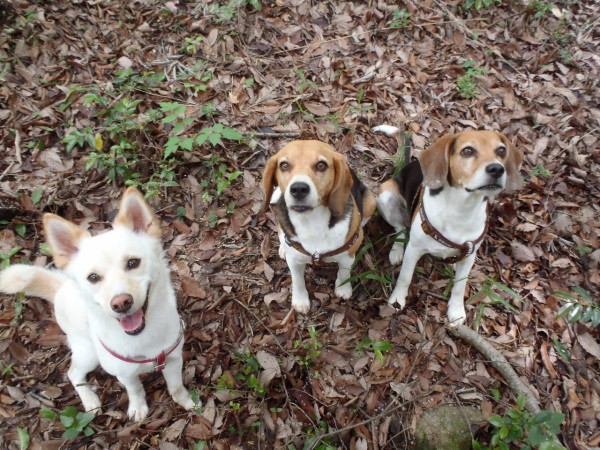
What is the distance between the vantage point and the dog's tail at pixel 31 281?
9.20 ft

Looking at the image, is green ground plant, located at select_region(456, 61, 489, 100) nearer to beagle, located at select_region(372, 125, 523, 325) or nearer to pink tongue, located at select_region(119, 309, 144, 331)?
beagle, located at select_region(372, 125, 523, 325)

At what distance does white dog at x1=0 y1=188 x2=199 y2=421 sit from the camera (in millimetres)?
2299

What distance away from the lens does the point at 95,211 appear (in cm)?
407

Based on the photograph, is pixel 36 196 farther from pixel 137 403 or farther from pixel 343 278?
pixel 343 278

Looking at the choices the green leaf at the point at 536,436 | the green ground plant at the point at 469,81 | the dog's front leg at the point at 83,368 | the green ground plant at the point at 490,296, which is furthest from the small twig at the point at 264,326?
the green ground plant at the point at 469,81

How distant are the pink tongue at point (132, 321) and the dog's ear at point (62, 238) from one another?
511 millimetres

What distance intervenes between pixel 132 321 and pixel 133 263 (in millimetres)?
349

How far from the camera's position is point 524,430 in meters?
2.88

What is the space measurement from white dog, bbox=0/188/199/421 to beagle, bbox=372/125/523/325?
207 centimetres

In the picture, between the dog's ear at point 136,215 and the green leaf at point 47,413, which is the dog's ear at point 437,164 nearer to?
the dog's ear at point 136,215

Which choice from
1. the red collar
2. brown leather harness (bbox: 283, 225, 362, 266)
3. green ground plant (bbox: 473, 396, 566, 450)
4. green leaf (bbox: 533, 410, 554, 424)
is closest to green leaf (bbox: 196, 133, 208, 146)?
brown leather harness (bbox: 283, 225, 362, 266)

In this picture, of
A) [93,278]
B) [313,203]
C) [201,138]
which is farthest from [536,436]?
[201,138]

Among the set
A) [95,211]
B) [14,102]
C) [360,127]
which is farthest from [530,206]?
[14,102]

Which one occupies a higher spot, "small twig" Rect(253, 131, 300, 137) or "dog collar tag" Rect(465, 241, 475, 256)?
"dog collar tag" Rect(465, 241, 475, 256)
